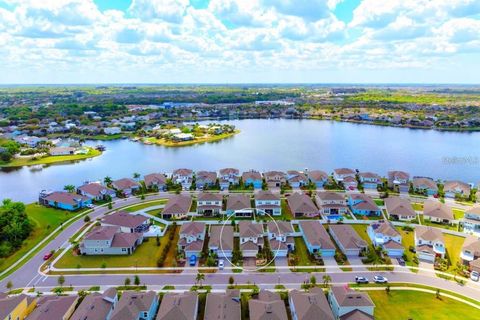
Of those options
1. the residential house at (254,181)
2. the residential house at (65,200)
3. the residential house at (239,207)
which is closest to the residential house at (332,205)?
the residential house at (239,207)

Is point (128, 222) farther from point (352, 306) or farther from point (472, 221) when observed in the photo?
point (472, 221)

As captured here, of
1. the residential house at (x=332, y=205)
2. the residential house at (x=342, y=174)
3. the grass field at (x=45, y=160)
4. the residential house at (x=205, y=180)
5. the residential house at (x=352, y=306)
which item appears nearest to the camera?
the residential house at (x=352, y=306)

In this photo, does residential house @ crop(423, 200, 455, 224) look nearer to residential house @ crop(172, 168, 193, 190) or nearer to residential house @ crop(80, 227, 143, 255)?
residential house @ crop(172, 168, 193, 190)

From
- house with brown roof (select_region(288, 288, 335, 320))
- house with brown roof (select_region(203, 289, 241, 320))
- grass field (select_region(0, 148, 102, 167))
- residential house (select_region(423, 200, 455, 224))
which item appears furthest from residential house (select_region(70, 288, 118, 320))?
grass field (select_region(0, 148, 102, 167))

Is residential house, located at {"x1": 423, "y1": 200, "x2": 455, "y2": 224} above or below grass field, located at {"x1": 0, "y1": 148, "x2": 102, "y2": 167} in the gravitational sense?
above

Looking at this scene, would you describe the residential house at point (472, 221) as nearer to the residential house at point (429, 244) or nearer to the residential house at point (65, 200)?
the residential house at point (429, 244)

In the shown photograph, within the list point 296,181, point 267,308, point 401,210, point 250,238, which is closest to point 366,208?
point 401,210
